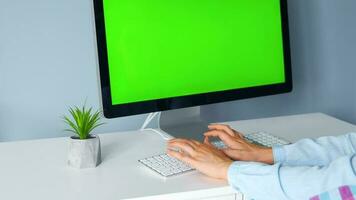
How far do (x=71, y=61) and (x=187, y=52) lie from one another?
82 cm

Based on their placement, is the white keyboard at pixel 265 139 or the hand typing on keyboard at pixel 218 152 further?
the white keyboard at pixel 265 139

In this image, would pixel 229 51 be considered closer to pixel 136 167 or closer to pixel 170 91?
pixel 170 91

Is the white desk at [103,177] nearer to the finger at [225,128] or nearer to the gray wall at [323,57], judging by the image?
the finger at [225,128]

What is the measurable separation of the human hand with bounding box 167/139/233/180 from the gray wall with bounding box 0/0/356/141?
943mm

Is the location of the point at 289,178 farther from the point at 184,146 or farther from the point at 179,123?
the point at 179,123

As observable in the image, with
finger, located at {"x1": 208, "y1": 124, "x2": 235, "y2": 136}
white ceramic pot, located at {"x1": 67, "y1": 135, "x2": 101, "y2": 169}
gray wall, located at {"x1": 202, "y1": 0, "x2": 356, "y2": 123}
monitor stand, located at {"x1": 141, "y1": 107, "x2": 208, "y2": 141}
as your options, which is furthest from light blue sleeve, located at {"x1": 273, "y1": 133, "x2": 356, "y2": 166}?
gray wall, located at {"x1": 202, "y1": 0, "x2": 356, "y2": 123}

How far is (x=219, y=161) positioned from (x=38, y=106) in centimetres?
112

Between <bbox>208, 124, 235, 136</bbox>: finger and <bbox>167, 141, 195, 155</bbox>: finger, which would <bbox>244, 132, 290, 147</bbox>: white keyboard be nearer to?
<bbox>208, 124, 235, 136</bbox>: finger

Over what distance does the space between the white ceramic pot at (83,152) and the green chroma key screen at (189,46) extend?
0.13 meters

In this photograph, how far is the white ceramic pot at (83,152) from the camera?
49.3 inches

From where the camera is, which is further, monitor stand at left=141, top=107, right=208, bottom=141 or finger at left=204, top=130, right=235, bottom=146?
monitor stand at left=141, top=107, right=208, bottom=141

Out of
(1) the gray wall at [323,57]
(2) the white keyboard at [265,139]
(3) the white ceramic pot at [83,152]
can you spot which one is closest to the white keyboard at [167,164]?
(2) the white keyboard at [265,139]

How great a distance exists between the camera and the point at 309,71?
2.10 m

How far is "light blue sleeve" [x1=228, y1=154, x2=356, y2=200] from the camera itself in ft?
3.41
